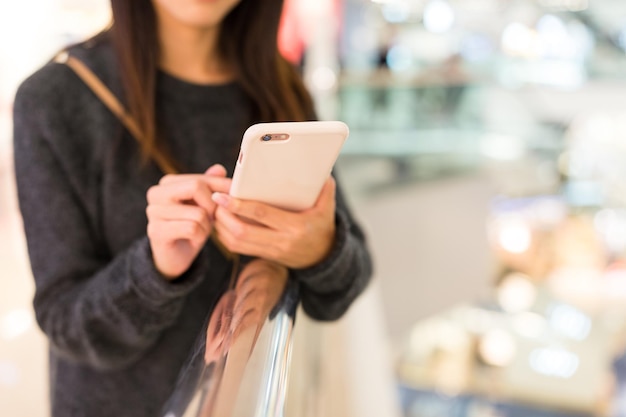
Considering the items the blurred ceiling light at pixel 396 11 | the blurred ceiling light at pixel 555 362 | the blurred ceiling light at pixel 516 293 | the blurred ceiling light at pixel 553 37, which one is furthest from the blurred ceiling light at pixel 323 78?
the blurred ceiling light at pixel 555 362

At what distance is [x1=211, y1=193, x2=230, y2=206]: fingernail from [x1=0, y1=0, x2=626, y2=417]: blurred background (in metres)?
2.39

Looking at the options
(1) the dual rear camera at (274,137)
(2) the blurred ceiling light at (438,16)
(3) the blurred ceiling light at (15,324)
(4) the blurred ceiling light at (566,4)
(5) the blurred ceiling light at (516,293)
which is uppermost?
(1) the dual rear camera at (274,137)

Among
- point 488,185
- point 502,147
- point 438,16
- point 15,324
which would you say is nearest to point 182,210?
point 15,324

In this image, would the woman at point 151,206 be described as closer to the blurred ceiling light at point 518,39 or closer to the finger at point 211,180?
the finger at point 211,180

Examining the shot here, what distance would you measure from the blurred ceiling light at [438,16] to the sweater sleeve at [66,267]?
118 inches

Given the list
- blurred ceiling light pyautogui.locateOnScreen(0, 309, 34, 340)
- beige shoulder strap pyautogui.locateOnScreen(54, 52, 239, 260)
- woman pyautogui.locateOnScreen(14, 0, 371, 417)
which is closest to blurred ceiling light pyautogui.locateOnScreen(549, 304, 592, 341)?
blurred ceiling light pyautogui.locateOnScreen(0, 309, 34, 340)

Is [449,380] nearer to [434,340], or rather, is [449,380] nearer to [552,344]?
[434,340]

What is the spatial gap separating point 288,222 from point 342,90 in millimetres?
2857

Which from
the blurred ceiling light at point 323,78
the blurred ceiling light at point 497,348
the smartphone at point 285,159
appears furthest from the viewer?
the blurred ceiling light at point 497,348

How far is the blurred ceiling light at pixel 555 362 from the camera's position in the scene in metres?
3.56

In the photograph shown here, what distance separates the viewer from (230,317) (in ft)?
1.15

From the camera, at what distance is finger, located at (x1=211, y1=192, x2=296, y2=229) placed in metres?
0.43

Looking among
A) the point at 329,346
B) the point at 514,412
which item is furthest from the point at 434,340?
the point at 329,346

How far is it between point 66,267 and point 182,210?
0.18 metres
